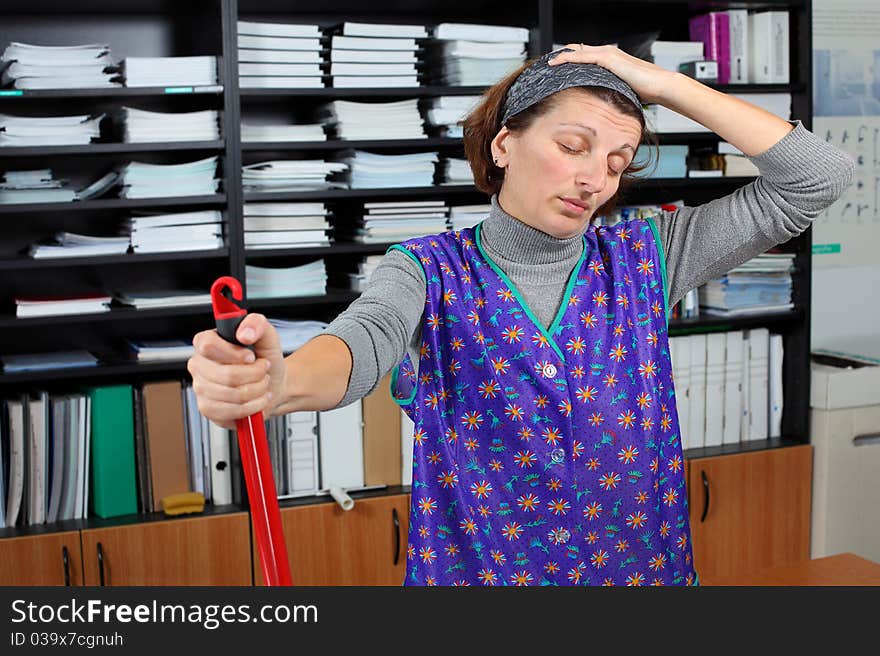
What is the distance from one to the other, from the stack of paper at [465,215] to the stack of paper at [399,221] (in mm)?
21

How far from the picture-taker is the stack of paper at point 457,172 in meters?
2.95

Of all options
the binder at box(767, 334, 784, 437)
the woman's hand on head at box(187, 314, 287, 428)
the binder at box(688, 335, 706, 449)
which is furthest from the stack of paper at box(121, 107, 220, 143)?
the woman's hand on head at box(187, 314, 287, 428)

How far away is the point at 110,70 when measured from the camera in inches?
112

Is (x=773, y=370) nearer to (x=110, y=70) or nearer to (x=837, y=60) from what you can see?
(x=837, y=60)

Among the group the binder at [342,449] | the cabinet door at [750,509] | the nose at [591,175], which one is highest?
the nose at [591,175]

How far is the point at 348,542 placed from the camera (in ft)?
9.57

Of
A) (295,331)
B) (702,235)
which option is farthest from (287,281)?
(702,235)

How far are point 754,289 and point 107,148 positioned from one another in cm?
196

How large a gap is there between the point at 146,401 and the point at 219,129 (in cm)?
74

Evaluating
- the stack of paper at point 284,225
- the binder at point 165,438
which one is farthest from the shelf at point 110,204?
the binder at point 165,438

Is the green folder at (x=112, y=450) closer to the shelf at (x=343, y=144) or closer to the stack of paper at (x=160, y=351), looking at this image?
the stack of paper at (x=160, y=351)

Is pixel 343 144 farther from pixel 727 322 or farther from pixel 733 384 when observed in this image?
pixel 733 384

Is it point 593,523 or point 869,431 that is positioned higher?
point 593,523

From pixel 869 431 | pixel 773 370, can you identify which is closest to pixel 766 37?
pixel 773 370
